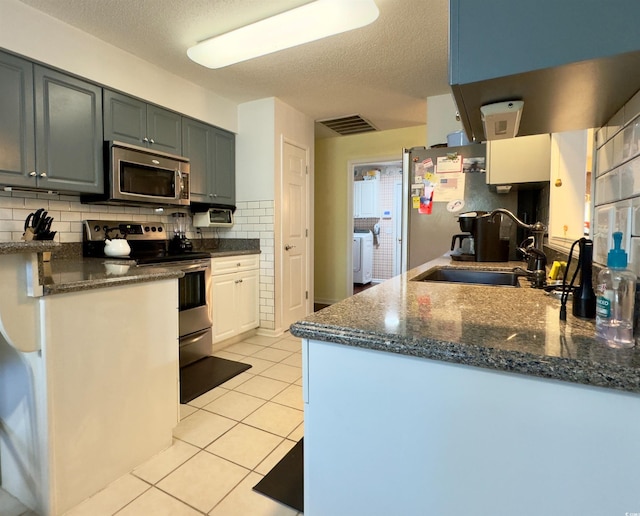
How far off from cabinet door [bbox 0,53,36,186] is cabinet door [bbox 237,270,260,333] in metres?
1.77

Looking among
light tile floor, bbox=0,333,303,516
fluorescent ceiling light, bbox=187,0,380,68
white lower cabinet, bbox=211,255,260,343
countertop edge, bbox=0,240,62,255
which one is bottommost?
light tile floor, bbox=0,333,303,516

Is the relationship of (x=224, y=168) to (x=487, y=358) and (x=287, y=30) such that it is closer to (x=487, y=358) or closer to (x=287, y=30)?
(x=287, y=30)

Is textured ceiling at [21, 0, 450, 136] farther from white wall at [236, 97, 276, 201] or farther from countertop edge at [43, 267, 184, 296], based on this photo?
countertop edge at [43, 267, 184, 296]

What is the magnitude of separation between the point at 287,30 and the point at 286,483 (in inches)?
95.9

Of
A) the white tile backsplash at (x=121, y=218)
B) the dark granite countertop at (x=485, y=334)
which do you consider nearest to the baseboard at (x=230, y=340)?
the white tile backsplash at (x=121, y=218)

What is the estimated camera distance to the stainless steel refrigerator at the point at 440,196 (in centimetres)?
255

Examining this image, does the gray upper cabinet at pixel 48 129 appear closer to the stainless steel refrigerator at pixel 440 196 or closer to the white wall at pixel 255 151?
the white wall at pixel 255 151

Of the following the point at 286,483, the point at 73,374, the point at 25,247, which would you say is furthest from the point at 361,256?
the point at 25,247

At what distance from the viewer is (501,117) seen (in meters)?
0.84

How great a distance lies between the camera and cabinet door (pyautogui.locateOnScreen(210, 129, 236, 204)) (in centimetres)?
351

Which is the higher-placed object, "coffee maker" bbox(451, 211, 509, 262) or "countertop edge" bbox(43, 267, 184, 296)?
"coffee maker" bbox(451, 211, 509, 262)

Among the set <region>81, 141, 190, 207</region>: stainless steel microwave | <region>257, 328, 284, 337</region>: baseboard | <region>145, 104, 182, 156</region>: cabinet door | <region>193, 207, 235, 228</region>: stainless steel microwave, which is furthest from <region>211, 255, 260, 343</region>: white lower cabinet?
<region>145, 104, 182, 156</region>: cabinet door

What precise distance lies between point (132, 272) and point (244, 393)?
1.14 m

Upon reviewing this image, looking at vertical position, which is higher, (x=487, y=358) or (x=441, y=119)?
(x=441, y=119)
